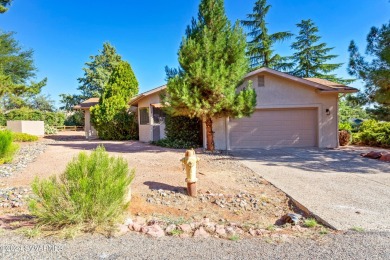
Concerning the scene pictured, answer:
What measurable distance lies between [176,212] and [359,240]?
2757 mm

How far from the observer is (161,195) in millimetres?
5289

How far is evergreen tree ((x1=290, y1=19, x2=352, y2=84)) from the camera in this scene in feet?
87.1

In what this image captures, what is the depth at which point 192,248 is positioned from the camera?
301cm

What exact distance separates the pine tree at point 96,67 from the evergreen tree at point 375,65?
30.5 m

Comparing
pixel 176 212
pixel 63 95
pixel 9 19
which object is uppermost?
pixel 9 19

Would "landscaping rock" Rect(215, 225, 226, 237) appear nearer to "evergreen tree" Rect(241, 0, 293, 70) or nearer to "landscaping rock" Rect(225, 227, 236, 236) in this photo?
"landscaping rock" Rect(225, 227, 236, 236)

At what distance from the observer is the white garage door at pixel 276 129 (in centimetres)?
1320

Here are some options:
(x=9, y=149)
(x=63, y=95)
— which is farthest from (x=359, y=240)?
(x=63, y=95)

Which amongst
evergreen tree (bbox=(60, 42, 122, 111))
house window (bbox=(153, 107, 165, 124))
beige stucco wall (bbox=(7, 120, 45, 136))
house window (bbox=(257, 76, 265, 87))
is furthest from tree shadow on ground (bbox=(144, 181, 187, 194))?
evergreen tree (bbox=(60, 42, 122, 111))

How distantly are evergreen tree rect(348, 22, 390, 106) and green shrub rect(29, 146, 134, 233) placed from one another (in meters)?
11.3

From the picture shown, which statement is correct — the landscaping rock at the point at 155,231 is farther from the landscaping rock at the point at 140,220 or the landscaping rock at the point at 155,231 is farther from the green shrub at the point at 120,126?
the green shrub at the point at 120,126

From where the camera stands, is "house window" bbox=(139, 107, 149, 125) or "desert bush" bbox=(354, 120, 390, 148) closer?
"desert bush" bbox=(354, 120, 390, 148)

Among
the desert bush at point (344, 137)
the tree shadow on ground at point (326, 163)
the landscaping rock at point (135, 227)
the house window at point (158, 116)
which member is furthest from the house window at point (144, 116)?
the landscaping rock at point (135, 227)

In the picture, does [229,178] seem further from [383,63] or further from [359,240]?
[383,63]
